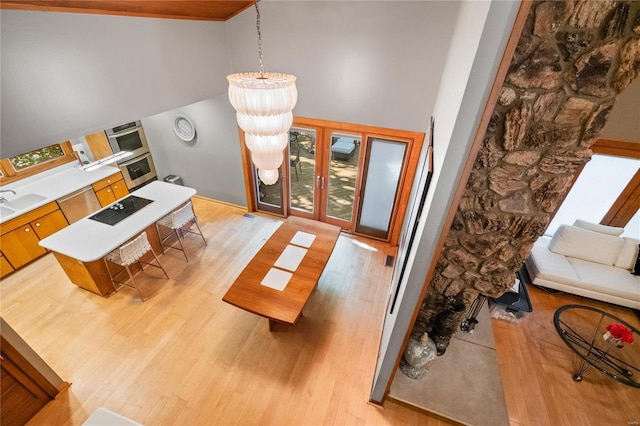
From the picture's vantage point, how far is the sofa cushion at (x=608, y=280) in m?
3.15

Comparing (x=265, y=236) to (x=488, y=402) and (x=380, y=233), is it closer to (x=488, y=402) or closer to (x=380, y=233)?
(x=380, y=233)

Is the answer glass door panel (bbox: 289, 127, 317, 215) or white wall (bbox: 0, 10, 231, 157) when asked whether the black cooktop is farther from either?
glass door panel (bbox: 289, 127, 317, 215)

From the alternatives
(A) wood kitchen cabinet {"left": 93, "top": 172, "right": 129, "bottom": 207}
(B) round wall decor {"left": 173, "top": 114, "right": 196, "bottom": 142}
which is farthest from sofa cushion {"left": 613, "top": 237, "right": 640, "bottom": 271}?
(A) wood kitchen cabinet {"left": 93, "top": 172, "right": 129, "bottom": 207}

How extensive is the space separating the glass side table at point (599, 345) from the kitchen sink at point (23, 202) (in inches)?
267

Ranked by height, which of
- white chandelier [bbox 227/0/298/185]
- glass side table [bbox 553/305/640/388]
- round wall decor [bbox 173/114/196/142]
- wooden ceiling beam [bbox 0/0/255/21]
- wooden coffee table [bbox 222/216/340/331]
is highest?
wooden ceiling beam [bbox 0/0/255/21]

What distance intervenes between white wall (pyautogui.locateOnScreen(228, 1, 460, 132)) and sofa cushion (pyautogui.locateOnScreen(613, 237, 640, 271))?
2.89m

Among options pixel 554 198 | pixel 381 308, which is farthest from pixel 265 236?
pixel 554 198

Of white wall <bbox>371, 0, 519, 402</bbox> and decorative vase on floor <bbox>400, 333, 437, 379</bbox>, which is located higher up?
white wall <bbox>371, 0, 519, 402</bbox>

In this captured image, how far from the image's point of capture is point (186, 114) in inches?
175

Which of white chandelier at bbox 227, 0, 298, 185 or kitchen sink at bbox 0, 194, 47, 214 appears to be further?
kitchen sink at bbox 0, 194, 47, 214

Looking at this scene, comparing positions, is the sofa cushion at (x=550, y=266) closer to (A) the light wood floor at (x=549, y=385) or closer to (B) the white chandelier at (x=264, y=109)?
(A) the light wood floor at (x=549, y=385)

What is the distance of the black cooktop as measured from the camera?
3.37m

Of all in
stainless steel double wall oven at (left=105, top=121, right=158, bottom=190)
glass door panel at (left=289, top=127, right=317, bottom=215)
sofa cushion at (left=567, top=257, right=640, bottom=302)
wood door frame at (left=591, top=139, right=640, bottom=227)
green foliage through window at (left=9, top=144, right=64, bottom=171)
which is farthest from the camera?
stainless steel double wall oven at (left=105, top=121, right=158, bottom=190)

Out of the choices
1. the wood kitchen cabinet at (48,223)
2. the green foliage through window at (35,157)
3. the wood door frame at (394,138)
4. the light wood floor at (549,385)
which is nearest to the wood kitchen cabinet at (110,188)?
the wood kitchen cabinet at (48,223)
